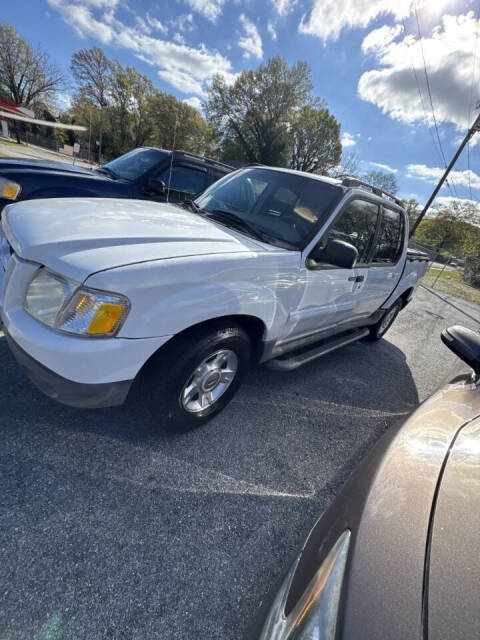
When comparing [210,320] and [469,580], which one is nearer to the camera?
[469,580]

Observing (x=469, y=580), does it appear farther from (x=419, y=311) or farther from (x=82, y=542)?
(x=419, y=311)

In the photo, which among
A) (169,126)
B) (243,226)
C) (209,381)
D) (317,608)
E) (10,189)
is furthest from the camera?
(169,126)

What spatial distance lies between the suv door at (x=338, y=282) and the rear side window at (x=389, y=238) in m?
0.21

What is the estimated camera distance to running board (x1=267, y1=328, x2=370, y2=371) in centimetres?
260

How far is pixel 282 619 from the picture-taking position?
0.85 meters

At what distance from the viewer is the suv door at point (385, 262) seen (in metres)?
3.40

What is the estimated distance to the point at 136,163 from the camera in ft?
15.2

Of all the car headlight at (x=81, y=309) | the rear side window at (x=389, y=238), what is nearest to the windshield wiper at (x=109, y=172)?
the car headlight at (x=81, y=309)

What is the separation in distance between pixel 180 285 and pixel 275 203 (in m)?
1.49

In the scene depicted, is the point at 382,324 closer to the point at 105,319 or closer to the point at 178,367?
the point at 178,367

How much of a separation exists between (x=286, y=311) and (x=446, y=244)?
47.9 meters

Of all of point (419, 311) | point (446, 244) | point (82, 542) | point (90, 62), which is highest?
point (90, 62)

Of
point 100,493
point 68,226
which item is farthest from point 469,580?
point 68,226

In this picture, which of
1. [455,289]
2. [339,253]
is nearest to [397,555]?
[339,253]
